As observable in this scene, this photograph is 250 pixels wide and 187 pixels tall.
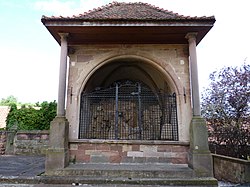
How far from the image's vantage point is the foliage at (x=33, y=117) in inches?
455

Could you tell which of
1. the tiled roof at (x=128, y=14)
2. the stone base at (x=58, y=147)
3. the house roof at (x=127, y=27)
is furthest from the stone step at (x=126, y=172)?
the tiled roof at (x=128, y=14)

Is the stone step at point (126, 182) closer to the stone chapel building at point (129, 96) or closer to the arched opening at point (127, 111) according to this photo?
the stone chapel building at point (129, 96)

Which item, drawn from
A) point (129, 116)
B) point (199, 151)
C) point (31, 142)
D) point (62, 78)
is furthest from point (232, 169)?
point (31, 142)

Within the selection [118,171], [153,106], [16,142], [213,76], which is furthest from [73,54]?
[213,76]

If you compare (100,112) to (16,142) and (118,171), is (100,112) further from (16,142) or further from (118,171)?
(16,142)

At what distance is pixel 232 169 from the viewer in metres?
6.74

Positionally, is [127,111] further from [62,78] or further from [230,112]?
[230,112]

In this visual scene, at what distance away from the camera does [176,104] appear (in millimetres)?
6117

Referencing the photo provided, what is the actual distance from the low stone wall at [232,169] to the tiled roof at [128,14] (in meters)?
4.28

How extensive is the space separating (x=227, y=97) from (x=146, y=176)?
7121 mm

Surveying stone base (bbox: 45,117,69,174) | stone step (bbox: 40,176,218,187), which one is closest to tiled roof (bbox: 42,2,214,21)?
stone base (bbox: 45,117,69,174)

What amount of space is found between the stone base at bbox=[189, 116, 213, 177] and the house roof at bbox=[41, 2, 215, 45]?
7.80 ft

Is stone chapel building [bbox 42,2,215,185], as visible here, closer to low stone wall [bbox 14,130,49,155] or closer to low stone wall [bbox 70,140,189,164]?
low stone wall [bbox 70,140,189,164]

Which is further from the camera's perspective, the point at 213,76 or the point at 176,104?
the point at 213,76
